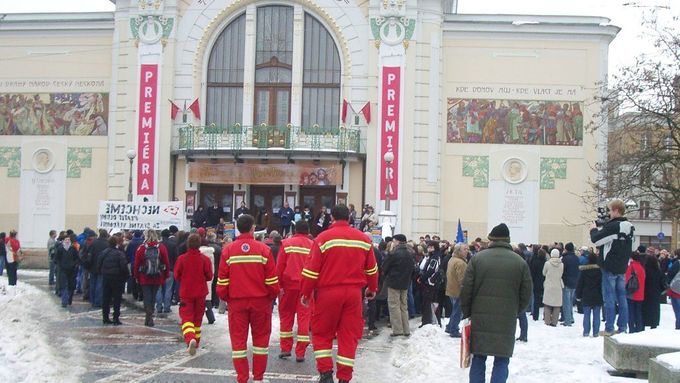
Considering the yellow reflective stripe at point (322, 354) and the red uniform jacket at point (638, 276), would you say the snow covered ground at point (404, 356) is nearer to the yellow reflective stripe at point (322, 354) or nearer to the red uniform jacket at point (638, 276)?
the red uniform jacket at point (638, 276)

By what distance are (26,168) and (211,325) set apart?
22.4 metres

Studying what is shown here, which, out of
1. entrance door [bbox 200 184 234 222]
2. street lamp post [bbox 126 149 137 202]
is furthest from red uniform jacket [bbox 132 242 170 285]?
entrance door [bbox 200 184 234 222]

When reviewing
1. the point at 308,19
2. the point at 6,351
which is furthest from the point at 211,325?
the point at 308,19

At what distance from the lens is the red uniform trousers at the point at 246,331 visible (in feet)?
34.7

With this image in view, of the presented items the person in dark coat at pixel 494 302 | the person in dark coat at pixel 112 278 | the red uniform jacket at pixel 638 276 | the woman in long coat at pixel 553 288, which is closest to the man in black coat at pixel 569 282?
the woman in long coat at pixel 553 288

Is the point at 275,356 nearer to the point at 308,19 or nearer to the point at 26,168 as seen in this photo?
the point at 308,19

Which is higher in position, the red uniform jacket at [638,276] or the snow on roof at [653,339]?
the red uniform jacket at [638,276]

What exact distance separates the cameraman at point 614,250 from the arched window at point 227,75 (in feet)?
77.9

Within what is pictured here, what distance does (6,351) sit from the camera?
12578mm

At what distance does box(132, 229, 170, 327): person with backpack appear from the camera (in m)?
17.1

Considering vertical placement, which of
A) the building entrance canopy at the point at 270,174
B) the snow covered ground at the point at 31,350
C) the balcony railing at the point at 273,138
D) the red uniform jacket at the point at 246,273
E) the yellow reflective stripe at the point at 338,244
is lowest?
the snow covered ground at the point at 31,350

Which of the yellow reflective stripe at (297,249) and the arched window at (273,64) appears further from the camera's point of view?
the arched window at (273,64)

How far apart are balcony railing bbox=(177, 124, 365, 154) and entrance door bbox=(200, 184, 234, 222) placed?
5.92ft

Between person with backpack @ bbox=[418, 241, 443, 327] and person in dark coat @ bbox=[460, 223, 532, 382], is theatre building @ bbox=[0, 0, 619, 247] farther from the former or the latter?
person in dark coat @ bbox=[460, 223, 532, 382]
